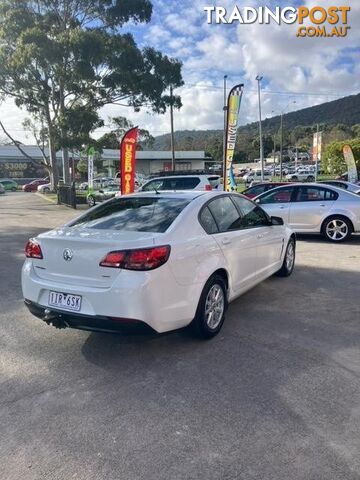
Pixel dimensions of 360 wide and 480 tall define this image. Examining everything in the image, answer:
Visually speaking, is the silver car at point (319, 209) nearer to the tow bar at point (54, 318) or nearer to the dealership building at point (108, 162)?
the tow bar at point (54, 318)

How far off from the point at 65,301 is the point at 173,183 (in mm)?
11355

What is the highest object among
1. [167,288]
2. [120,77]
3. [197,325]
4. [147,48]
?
[147,48]

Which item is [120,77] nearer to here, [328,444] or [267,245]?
[267,245]

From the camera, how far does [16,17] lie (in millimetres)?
25156

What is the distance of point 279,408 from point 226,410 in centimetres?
39

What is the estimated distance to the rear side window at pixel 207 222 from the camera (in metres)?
4.51

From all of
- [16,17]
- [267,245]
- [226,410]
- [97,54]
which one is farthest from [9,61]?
[226,410]

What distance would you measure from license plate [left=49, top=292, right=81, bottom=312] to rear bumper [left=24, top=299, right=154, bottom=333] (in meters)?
0.05

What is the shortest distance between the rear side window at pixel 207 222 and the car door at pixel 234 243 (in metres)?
0.06

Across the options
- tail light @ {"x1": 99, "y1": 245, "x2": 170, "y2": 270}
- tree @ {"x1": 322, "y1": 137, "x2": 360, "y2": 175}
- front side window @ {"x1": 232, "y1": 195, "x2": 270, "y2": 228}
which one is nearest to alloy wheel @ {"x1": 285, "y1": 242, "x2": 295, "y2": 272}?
front side window @ {"x1": 232, "y1": 195, "x2": 270, "y2": 228}

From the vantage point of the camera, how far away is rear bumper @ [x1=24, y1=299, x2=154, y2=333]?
3662mm

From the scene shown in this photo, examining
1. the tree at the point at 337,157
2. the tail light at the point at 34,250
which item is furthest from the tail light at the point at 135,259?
the tree at the point at 337,157

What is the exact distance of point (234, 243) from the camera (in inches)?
193

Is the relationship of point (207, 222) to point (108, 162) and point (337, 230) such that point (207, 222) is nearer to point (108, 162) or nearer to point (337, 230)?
point (337, 230)
